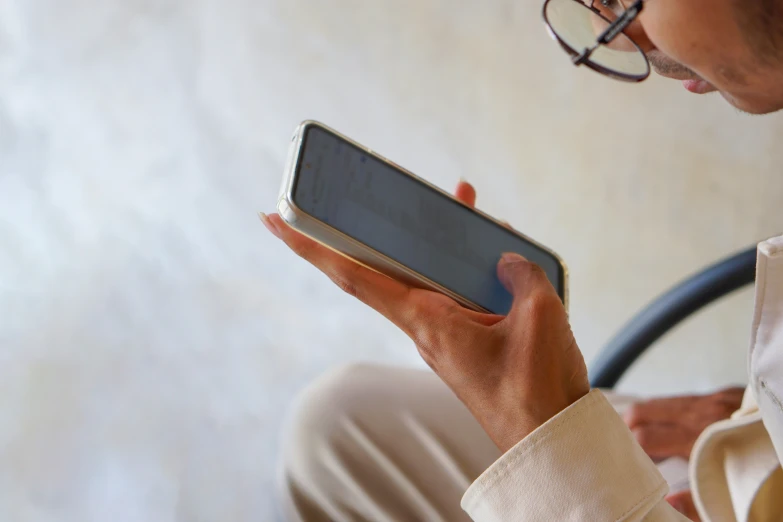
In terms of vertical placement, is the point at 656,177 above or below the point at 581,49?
below

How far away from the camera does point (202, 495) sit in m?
0.64

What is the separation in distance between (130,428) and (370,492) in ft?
0.86

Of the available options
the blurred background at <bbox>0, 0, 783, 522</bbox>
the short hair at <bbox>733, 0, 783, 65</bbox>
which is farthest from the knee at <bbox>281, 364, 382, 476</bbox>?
the short hair at <bbox>733, 0, 783, 65</bbox>

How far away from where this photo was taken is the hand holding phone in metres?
0.39

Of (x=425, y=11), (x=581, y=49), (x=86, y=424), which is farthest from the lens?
(x=425, y=11)

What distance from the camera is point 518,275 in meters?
0.47

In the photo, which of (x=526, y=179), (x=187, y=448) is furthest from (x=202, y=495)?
(x=526, y=179)

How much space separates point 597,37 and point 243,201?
0.52 m

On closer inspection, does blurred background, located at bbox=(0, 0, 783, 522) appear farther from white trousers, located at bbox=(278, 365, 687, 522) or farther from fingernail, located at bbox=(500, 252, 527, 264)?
fingernail, located at bbox=(500, 252, 527, 264)

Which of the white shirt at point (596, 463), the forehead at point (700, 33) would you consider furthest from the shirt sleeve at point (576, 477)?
the forehead at point (700, 33)

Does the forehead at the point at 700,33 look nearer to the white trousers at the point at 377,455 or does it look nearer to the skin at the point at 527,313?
the skin at the point at 527,313

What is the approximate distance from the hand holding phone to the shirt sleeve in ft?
0.04

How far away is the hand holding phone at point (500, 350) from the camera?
0.39 metres

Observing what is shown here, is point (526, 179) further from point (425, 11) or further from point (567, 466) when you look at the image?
point (567, 466)
